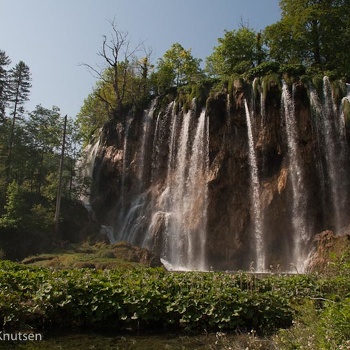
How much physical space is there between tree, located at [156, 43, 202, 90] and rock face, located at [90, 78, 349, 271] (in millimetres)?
15619

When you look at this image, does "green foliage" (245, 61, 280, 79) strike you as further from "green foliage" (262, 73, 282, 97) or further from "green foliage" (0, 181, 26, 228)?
"green foliage" (0, 181, 26, 228)

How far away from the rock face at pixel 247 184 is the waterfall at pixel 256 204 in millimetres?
71

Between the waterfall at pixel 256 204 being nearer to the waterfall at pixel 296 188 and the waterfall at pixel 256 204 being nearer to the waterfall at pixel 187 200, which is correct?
the waterfall at pixel 296 188

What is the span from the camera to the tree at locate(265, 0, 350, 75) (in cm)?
3459

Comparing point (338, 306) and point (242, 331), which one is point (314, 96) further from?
A: point (338, 306)

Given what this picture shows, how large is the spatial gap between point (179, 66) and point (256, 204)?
2895cm

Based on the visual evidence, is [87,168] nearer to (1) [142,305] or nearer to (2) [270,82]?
(2) [270,82]

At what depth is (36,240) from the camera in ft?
97.4

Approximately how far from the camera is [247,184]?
2705 cm

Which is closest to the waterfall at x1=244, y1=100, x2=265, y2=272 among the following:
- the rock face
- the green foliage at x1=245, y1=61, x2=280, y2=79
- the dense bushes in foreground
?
the rock face

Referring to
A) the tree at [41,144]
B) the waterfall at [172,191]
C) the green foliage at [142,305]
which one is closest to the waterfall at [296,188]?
the waterfall at [172,191]

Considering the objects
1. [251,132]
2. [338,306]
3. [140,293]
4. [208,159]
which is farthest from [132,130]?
[338,306]

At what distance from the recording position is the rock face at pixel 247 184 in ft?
82.0

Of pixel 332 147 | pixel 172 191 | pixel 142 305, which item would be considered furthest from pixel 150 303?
pixel 172 191
